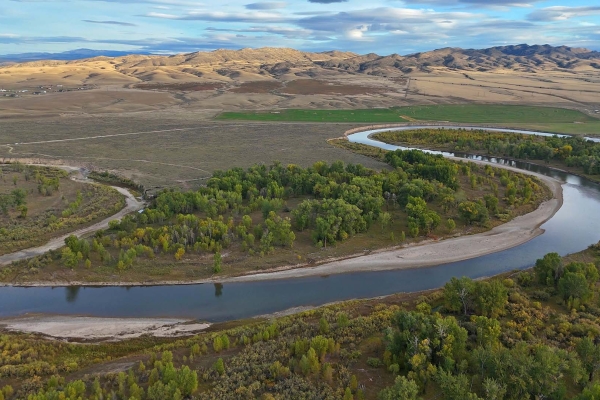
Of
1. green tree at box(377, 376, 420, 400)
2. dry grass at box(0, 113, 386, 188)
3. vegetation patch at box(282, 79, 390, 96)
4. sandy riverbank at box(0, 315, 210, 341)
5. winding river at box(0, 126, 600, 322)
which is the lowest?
sandy riverbank at box(0, 315, 210, 341)

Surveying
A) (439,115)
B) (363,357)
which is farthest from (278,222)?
(439,115)

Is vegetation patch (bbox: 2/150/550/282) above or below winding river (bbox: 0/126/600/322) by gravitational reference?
above

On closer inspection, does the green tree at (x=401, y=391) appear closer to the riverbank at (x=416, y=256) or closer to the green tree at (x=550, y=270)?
the riverbank at (x=416, y=256)

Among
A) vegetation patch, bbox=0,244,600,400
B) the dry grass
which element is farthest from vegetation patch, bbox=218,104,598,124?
vegetation patch, bbox=0,244,600,400

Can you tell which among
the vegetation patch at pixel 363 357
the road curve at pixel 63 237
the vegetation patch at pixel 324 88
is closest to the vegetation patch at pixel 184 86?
the vegetation patch at pixel 324 88

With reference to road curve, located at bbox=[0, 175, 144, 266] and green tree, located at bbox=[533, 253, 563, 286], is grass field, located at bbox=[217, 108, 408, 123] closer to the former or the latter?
road curve, located at bbox=[0, 175, 144, 266]

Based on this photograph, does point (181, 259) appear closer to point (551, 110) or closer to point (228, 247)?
point (228, 247)

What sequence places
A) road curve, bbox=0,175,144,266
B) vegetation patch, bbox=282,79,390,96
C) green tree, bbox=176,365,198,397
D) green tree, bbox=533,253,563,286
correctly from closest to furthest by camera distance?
green tree, bbox=176,365,198,397 < green tree, bbox=533,253,563,286 < road curve, bbox=0,175,144,266 < vegetation patch, bbox=282,79,390,96

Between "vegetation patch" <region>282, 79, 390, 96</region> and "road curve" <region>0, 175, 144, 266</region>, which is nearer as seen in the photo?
"road curve" <region>0, 175, 144, 266</region>
